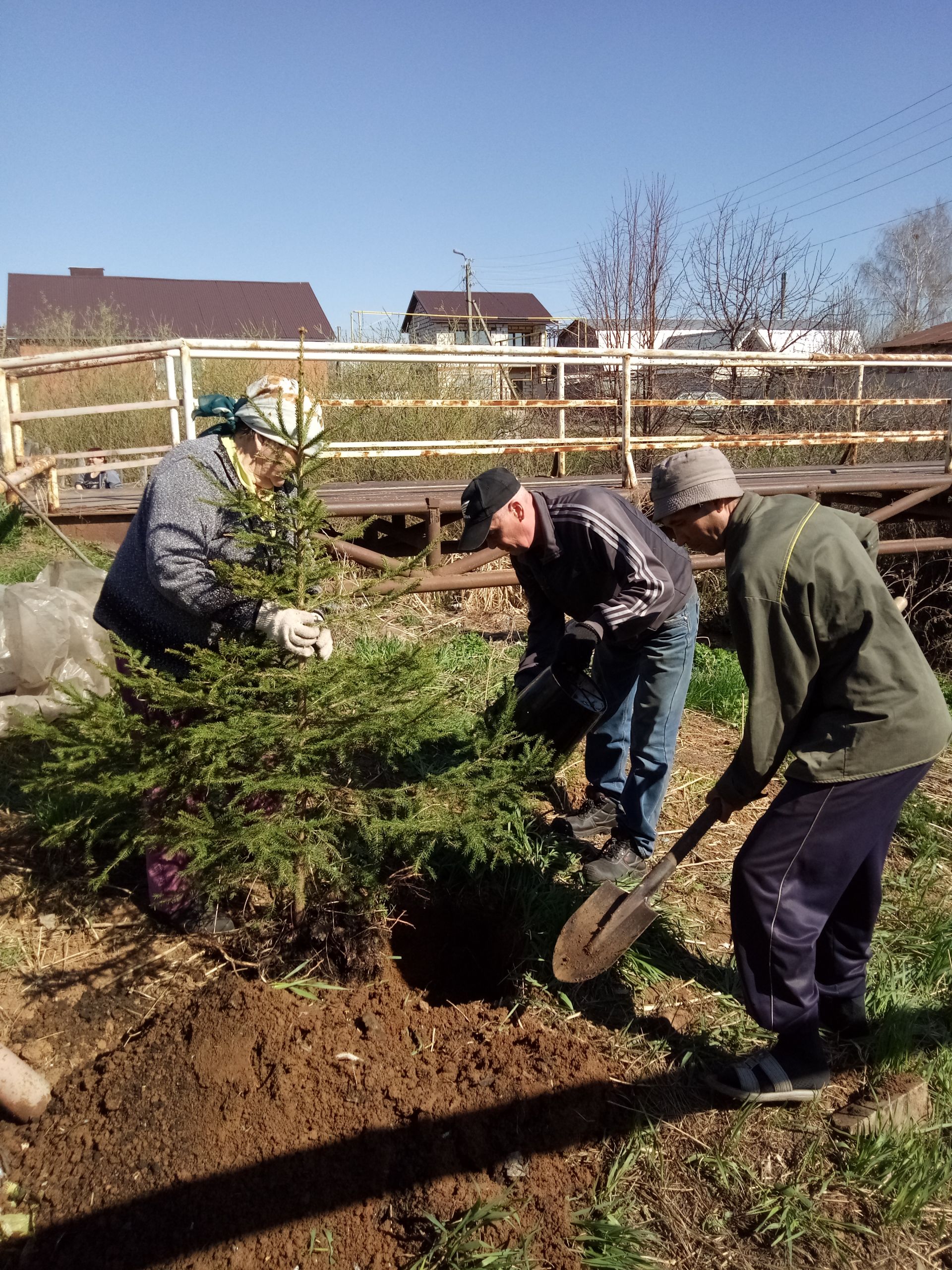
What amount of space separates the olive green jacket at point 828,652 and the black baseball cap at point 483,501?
2.98 feet

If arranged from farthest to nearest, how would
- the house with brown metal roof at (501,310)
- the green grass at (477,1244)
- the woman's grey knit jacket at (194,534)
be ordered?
the house with brown metal roof at (501,310) < the woman's grey knit jacket at (194,534) < the green grass at (477,1244)

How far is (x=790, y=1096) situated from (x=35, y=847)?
8.85ft

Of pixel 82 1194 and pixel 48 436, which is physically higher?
pixel 48 436

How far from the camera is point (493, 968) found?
3.12 m

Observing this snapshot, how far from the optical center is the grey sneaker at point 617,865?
3.28 metres

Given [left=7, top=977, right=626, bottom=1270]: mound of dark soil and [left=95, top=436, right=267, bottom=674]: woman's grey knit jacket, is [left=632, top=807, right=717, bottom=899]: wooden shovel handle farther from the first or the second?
[left=95, top=436, right=267, bottom=674]: woman's grey knit jacket

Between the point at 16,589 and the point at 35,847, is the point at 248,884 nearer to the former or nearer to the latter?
the point at 35,847

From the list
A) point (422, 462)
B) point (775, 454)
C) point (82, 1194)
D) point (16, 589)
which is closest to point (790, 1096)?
point (82, 1194)

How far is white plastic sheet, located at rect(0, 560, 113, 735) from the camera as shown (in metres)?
4.16

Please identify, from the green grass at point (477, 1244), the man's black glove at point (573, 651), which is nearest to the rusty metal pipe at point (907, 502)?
the man's black glove at point (573, 651)

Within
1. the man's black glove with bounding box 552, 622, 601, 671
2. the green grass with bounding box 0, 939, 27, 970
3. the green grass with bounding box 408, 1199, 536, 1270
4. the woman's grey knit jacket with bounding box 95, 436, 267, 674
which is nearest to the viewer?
the green grass with bounding box 408, 1199, 536, 1270

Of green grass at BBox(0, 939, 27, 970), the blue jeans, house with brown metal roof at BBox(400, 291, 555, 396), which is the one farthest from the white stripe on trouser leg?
house with brown metal roof at BBox(400, 291, 555, 396)

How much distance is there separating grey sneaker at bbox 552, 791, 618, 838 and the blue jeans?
0.13 metres

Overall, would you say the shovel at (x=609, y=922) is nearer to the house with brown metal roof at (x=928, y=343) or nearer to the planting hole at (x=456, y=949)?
the planting hole at (x=456, y=949)
